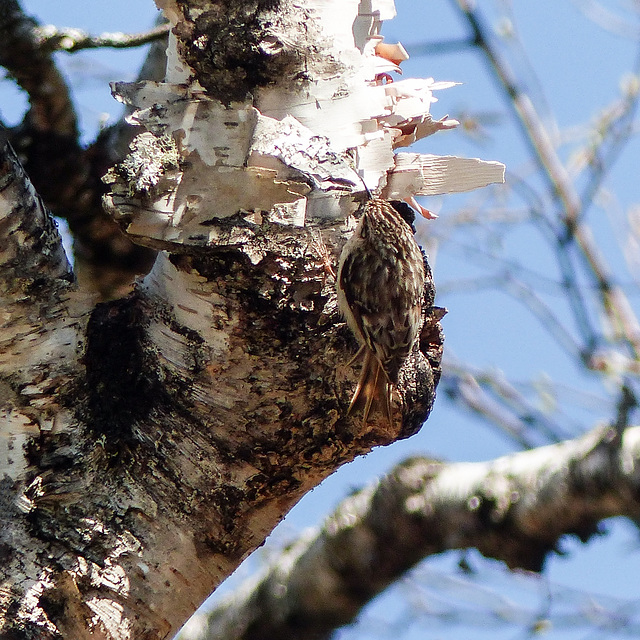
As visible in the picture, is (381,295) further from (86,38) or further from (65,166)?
(86,38)

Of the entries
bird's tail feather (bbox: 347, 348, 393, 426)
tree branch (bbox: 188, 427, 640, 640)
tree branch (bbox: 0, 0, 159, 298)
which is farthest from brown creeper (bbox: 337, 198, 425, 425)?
tree branch (bbox: 0, 0, 159, 298)

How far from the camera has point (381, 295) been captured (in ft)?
7.50

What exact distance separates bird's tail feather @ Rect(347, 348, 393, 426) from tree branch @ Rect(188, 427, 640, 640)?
74 centimetres

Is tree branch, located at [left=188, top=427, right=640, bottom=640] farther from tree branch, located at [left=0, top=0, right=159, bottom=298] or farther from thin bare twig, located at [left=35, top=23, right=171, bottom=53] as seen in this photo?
thin bare twig, located at [left=35, top=23, right=171, bottom=53]

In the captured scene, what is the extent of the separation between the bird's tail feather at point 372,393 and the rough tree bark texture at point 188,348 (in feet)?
0.08

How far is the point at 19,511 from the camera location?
150 centimetres

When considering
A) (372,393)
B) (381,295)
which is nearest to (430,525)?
(381,295)

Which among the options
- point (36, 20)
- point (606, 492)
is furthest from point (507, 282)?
point (36, 20)

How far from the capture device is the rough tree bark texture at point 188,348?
1506mm

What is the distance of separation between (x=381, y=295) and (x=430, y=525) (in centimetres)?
70

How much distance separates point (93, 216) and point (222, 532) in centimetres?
124

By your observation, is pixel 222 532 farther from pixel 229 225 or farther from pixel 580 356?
pixel 580 356

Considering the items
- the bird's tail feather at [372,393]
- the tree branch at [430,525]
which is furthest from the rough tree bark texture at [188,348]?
the tree branch at [430,525]

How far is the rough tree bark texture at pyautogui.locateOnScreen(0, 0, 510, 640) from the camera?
1506 millimetres
